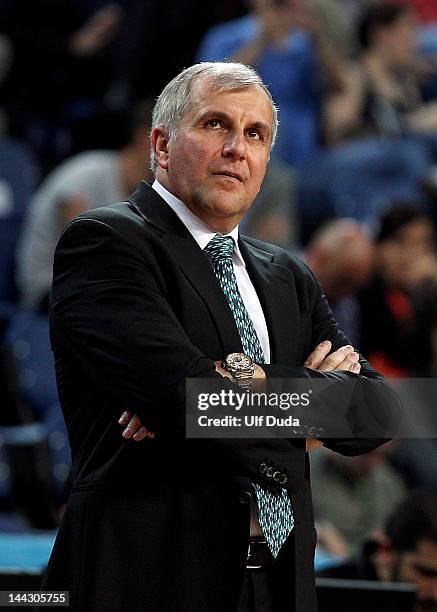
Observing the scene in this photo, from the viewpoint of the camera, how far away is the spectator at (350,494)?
5.00 m

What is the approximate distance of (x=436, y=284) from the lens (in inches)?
217

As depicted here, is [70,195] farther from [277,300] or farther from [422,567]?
[277,300]

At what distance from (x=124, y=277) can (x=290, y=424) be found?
0.40m

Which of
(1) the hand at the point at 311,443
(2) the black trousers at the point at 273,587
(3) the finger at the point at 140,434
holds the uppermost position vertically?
(1) the hand at the point at 311,443

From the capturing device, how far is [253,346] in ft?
7.54

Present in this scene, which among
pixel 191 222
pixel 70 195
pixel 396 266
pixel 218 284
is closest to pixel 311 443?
pixel 218 284

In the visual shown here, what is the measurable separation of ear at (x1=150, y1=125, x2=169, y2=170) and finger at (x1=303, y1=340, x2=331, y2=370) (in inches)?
18.7

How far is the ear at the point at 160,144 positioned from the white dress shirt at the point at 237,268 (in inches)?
2.0

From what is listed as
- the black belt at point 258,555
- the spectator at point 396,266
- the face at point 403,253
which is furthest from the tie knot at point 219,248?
the face at point 403,253

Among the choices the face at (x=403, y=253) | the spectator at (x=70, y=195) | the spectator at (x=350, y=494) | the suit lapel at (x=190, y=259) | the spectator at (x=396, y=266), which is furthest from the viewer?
the face at (x=403, y=253)

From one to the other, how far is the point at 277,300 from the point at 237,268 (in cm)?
10

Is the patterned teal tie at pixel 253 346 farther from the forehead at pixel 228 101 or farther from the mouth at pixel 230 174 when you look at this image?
the forehead at pixel 228 101

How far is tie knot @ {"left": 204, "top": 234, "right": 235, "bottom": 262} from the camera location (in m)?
2.36

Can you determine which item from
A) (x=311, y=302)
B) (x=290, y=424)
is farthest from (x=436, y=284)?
(x=290, y=424)
